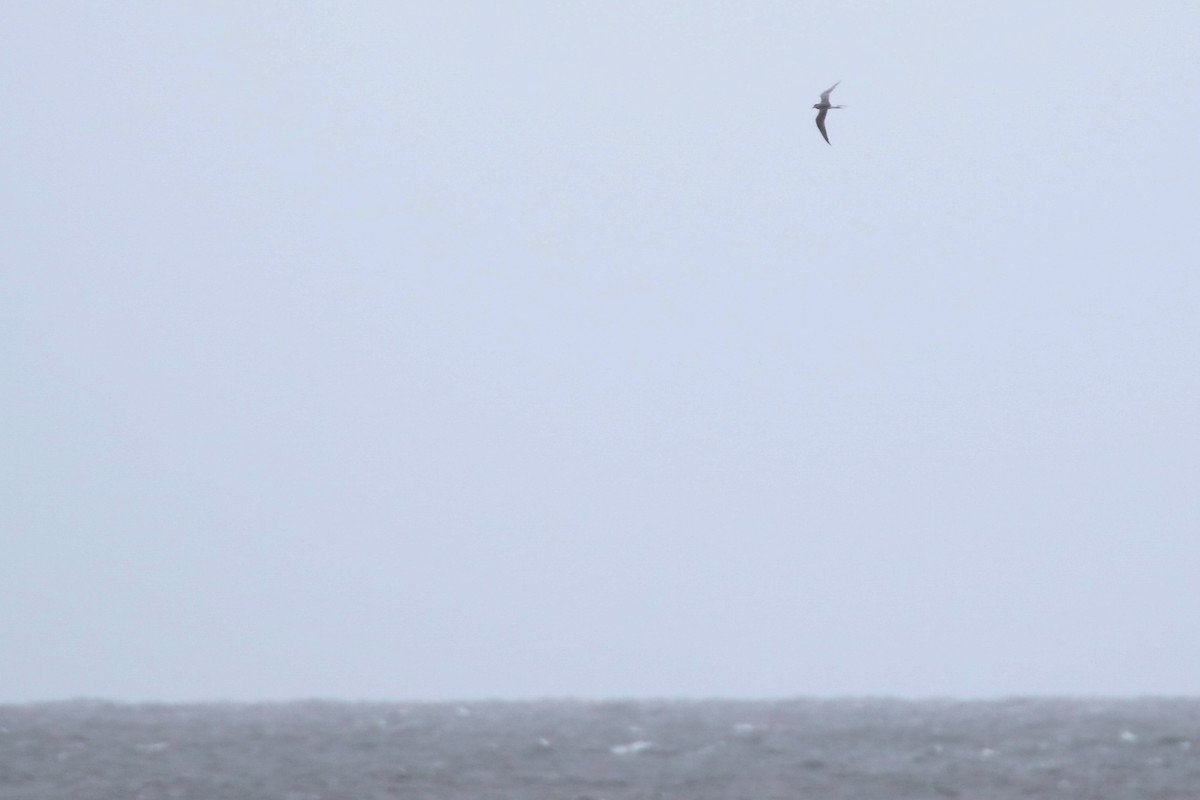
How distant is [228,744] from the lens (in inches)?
1008

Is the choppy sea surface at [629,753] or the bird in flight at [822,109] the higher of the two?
the bird in flight at [822,109]

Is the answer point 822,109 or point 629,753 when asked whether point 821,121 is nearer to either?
point 822,109

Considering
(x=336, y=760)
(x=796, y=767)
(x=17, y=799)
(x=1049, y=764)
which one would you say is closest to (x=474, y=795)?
(x=336, y=760)

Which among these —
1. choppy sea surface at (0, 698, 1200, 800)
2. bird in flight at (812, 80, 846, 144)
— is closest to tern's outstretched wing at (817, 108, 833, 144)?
bird in flight at (812, 80, 846, 144)

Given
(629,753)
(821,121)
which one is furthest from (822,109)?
(629,753)

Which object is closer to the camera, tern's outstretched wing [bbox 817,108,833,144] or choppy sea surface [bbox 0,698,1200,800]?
tern's outstretched wing [bbox 817,108,833,144]

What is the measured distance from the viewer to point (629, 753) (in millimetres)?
24359

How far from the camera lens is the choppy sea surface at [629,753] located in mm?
22125

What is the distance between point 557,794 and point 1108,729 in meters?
8.51

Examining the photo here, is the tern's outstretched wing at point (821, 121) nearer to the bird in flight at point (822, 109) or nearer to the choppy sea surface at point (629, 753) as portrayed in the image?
the bird in flight at point (822, 109)

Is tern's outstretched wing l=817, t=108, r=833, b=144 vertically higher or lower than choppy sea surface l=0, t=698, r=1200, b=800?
higher

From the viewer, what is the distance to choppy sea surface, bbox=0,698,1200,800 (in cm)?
2212

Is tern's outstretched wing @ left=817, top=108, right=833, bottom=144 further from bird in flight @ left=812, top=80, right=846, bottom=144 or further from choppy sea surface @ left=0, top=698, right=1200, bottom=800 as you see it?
choppy sea surface @ left=0, top=698, right=1200, bottom=800

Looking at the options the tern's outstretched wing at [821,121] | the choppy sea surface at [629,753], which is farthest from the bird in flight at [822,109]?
the choppy sea surface at [629,753]
